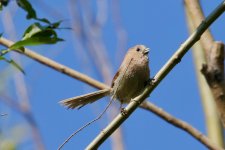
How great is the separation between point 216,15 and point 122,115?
1.49 ft

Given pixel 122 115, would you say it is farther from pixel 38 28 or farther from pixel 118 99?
pixel 118 99

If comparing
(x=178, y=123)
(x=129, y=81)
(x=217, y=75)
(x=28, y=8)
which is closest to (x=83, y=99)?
(x=129, y=81)

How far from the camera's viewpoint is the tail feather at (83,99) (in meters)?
2.73

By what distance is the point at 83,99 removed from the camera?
2.80 meters

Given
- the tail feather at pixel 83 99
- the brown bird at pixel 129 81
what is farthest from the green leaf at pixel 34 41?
the tail feather at pixel 83 99

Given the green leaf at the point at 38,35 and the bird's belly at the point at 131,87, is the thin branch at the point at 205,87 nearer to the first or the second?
the bird's belly at the point at 131,87

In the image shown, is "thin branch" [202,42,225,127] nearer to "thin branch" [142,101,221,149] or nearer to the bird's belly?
"thin branch" [142,101,221,149]

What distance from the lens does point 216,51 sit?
7.99 ft

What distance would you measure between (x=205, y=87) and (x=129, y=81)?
78 cm

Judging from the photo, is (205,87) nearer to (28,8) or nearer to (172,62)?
(172,62)

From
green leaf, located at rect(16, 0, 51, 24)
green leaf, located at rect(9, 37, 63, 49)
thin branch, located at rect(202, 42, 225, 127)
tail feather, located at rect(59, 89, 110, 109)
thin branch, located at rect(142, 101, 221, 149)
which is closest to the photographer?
green leaf, located at rect(9, 37, 63, 49)

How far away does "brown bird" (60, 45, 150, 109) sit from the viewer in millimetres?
2611

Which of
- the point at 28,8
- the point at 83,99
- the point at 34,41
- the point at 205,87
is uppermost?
the point at 205,87

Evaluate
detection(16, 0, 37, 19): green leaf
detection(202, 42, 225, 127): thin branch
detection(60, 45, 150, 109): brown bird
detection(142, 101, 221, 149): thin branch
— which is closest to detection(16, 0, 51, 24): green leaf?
detection(16, 0, 37, 19): green leaf
